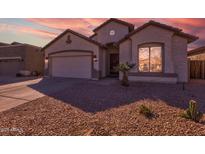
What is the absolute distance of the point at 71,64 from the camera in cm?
1692

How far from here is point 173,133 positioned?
168 inches

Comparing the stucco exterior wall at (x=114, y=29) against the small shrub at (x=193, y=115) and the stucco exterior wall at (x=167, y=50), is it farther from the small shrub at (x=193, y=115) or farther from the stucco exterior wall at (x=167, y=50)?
the small shrub at (x=193, y=115)

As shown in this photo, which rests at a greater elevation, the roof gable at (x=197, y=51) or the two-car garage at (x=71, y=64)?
the roof gable at (x=197, y=51)

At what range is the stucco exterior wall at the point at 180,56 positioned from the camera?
1276cm

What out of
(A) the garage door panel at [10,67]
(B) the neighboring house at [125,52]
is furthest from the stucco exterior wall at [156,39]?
(A) the garage door panel at [10,67]

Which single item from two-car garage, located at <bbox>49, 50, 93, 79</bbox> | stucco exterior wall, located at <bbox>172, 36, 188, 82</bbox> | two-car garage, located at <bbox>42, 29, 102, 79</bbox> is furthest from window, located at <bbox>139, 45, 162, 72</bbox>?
two-car garage, located at <bbox>49, 50, 93, 79</bbox>

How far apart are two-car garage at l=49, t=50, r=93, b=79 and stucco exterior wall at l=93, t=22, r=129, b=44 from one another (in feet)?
12.6

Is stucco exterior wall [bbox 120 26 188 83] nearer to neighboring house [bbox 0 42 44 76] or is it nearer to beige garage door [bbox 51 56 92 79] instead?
beige garage door [bbox 51 56 92 79]

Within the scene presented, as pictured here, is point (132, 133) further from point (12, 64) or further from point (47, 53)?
point (12, 64)

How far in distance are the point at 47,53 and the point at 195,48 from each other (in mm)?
15963

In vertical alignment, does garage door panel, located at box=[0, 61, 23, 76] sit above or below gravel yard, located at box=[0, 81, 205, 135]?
above

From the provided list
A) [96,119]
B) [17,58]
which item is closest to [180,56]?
[96,119]

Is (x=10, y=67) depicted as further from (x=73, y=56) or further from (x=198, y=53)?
(x=198, y=53)

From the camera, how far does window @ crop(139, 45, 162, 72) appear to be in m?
12.9
